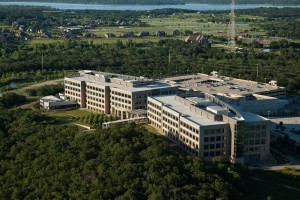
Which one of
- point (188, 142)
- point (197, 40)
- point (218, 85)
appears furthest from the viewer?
point (197, 40)

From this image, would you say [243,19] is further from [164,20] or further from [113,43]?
[113,43]

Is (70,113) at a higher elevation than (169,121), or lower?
lower

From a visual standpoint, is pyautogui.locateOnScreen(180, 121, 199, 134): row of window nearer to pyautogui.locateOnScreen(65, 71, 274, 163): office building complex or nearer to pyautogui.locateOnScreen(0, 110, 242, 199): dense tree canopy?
pyautogui.locateOnScreen(65, 71, 274, 163): office building complex

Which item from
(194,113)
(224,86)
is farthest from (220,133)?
(224,86)

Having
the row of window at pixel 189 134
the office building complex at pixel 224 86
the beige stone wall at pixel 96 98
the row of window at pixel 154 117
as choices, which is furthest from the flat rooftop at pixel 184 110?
the office building complex at pixel 224 86

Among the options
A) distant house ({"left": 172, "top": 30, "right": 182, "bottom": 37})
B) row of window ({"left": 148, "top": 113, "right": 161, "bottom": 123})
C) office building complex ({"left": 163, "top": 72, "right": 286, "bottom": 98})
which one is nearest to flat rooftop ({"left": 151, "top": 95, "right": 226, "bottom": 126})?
row of window ({"left": 148, "top": 113, "right": 161, "bottom": 123})

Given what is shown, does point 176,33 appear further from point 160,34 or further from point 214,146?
point 214,146
